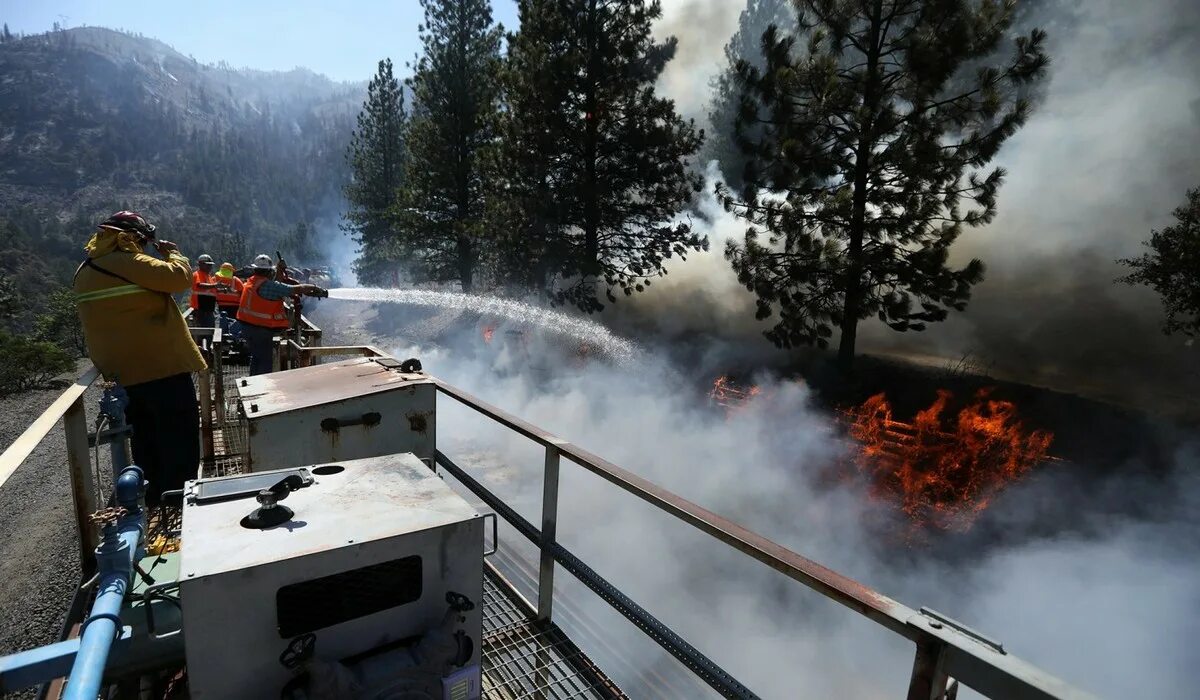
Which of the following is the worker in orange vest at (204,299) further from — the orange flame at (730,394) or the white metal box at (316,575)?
the orange flame at (730,394)

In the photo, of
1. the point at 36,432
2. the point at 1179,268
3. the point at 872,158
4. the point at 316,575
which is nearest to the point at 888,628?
the point at 316,575

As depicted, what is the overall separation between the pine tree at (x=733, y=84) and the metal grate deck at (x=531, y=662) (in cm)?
2217

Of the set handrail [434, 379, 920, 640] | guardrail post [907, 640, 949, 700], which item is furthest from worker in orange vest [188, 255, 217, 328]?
guardrail post [907, 640, 949, 700]

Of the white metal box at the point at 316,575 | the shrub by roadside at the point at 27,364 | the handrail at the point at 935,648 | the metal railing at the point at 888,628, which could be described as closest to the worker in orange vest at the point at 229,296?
the shrub by roadside at the point at 27,364

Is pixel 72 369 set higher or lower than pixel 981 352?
lower

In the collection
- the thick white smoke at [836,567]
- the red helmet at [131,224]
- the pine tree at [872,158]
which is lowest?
the thick white smoke at [836,567]

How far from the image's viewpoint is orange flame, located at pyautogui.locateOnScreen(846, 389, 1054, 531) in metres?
11.0

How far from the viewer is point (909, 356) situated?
14.4m

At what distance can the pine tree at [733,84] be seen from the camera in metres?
23.8

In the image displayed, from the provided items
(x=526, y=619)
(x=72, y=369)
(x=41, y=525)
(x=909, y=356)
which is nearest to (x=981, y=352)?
(x=909, y=356)

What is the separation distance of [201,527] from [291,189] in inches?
6061

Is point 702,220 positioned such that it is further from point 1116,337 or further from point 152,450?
point 152,450

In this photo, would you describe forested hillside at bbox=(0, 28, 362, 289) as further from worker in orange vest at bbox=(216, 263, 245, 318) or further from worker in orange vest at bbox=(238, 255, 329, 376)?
worker in orange vest at bbox=(238, 255, 329, 376)

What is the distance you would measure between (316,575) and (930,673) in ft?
5.50
